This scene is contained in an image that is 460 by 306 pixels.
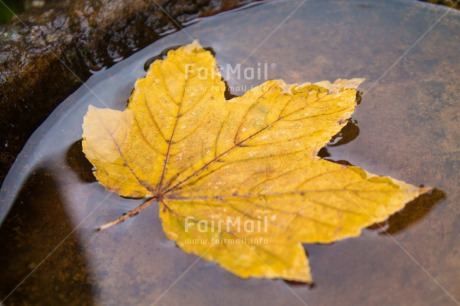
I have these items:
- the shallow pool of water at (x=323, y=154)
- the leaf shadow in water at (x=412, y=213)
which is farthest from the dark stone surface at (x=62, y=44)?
the leaf shadow in water at (x=412, y=213)

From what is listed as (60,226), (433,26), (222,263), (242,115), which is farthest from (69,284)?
(433,26)

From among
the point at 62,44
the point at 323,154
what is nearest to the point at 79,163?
the point at 62,44

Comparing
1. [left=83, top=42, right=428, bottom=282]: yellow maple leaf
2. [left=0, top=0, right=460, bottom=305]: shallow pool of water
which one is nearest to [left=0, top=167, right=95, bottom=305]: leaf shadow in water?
[left=0, top=0, right=460, bottom=305]: shallow pool of water

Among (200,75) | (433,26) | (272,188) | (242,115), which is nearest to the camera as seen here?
(272,188)

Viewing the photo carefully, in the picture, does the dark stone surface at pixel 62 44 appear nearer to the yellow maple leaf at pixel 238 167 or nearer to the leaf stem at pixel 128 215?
the yellow maple leaf at pixel 238 167

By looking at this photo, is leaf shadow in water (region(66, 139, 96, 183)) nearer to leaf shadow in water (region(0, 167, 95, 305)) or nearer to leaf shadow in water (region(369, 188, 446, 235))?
leaf shadow in water (region(0, 167, 95, 305))

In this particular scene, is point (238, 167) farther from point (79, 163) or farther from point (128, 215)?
point (79, 163)

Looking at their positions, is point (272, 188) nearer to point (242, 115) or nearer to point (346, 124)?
point (242, 115)
